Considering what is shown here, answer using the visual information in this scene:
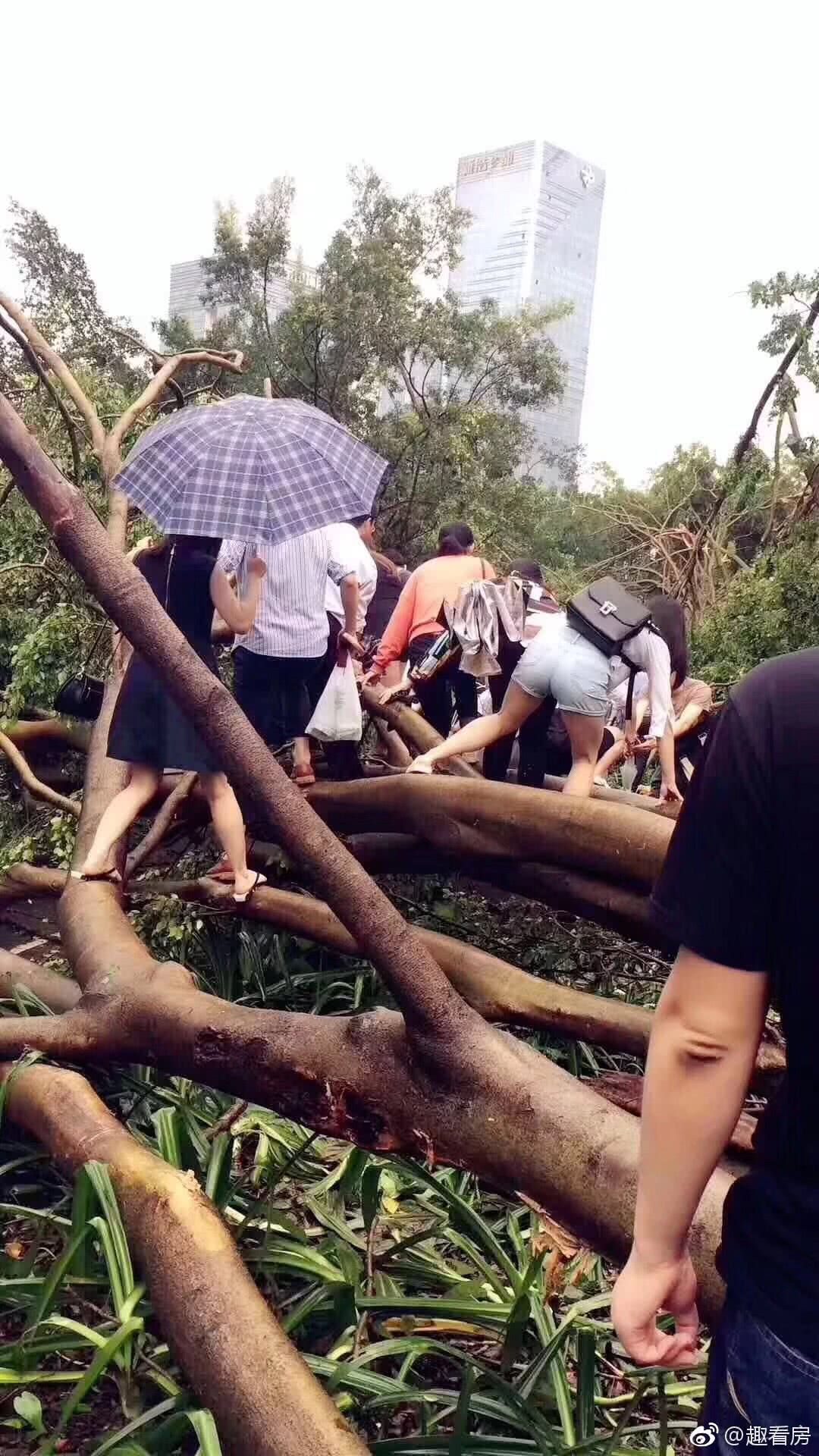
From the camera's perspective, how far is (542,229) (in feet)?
156

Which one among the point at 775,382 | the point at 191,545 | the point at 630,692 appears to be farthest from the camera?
the point at 775,382

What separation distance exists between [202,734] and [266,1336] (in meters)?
1.05

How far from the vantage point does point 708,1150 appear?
1.04m

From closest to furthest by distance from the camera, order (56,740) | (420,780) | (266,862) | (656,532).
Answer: (420,780) < (266,862) < (56,740) < (656,532)

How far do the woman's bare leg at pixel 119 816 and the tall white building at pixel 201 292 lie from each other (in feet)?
59.6

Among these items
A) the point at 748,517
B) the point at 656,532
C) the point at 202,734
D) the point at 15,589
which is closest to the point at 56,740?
the point at 15,589

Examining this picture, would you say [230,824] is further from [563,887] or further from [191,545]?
[563,887]

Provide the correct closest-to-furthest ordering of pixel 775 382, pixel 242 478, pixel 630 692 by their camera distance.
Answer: pixel 242 478 → pixel 630 692 → pixel 775 382

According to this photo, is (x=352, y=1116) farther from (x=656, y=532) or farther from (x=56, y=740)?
(x=656, y=532)

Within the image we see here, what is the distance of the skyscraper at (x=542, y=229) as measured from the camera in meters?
37.9

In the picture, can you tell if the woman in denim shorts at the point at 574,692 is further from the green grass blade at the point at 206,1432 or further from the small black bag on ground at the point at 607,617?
the green grass blade at the point at 206,1432

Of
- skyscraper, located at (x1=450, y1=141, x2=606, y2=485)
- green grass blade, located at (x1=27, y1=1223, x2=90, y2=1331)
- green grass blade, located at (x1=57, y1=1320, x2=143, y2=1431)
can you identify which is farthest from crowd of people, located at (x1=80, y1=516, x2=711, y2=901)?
skyscraper, located at (x1=450, y1=141, x2=606, y2=485)

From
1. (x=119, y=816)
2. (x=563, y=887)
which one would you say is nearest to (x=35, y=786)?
(x=119, y=816)

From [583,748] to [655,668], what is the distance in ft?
1.33
